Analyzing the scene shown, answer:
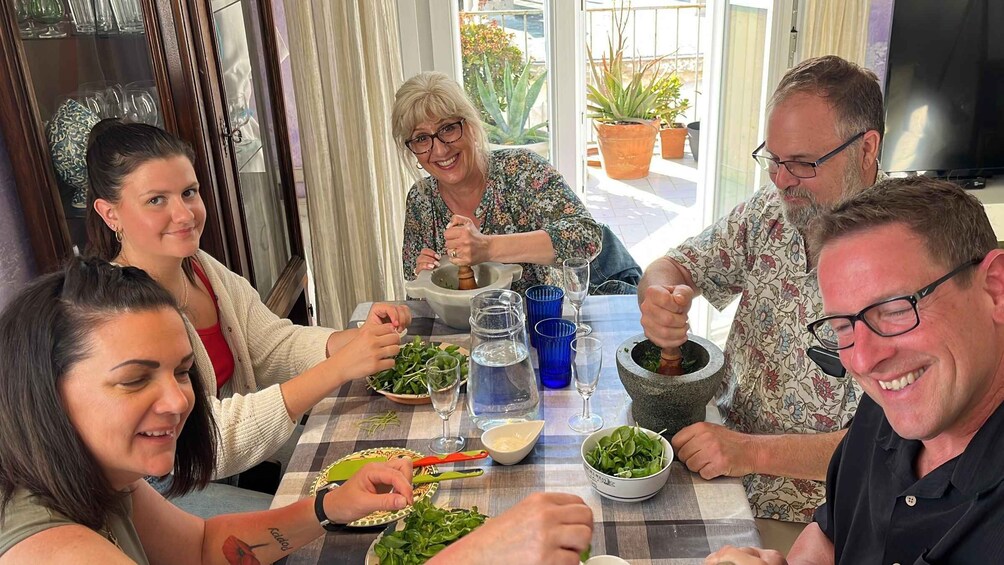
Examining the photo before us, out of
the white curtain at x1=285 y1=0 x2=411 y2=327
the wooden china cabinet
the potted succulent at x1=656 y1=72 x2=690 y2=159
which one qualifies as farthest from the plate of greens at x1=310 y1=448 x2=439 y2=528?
the potted succulent at x1=656 y1=72 x2=690 y2=159

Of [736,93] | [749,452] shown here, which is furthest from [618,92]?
[749,452]

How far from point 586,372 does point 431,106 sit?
112 centimetres

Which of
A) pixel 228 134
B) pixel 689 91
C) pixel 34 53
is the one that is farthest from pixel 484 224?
pixel 689 91

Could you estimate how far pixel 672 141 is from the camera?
5461 millimetres

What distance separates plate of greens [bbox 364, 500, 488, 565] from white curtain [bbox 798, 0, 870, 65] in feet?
8.19

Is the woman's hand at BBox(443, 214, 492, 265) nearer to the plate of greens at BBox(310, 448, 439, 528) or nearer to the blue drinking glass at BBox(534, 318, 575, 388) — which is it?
the blue drinking glass at BBox(534, 318, 575, 388)

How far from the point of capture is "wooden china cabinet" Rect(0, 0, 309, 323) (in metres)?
1.56

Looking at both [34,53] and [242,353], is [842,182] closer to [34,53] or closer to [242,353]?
[242,353]

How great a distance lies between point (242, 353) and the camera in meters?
1.85

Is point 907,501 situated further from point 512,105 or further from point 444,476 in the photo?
point 512,105

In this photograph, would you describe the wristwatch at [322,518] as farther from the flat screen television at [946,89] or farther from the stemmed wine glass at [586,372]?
the flat screen television at [946,89]

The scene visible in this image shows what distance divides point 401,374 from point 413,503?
1.27ft

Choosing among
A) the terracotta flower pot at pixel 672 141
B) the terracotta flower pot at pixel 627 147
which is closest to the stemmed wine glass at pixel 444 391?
the terracotta flower pot at pixel 627 147

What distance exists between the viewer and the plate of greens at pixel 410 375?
4.96 feet
